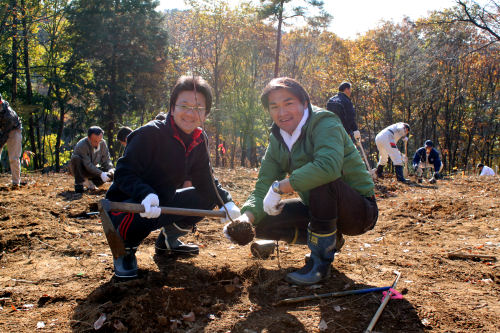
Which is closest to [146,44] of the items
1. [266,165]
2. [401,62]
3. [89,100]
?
[89,100]

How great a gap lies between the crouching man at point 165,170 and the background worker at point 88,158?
3690mm

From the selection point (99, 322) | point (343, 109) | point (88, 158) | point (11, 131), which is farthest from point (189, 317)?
point (343, 109)

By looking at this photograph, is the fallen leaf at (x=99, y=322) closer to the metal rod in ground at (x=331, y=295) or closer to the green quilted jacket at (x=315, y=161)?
the metal rod in ground at (x=331, y=295)

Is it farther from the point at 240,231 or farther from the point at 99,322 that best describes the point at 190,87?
the point at 99,322

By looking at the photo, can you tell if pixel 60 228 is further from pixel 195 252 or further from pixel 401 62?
pixel 401 62

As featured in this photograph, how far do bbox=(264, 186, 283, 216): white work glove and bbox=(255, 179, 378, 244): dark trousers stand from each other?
0.20m

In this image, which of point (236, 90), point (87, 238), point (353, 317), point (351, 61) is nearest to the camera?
point (353, 317)

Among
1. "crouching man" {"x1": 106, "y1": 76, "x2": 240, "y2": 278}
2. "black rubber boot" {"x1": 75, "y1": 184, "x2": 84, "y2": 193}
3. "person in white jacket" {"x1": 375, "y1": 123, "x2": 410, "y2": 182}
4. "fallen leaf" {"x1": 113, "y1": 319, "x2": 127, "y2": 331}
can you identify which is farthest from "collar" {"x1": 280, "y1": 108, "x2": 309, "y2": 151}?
"person in white jacket" {"x1": 375, "y1": 123, "x2": 410, "y2": 182}

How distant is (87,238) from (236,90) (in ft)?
69.4

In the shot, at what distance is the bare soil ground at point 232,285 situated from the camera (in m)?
2.01

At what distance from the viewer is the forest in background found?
18.3 metres

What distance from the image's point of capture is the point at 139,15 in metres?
19.4

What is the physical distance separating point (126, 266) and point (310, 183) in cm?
147

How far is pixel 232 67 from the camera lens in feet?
78.1
